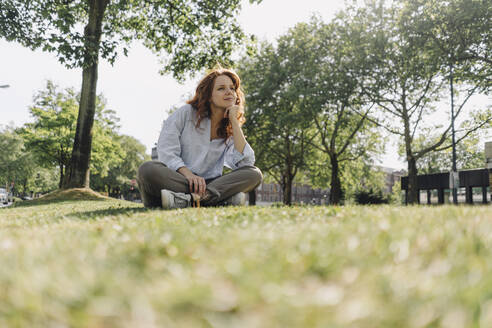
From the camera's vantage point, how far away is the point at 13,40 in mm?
12219

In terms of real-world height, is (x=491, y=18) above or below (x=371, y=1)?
below

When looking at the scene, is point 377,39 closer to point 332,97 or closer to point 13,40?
point 332,97

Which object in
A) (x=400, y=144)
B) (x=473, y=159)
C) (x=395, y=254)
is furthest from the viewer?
(x=473, y=159)

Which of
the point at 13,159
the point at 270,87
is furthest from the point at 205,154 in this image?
the point at 13,159

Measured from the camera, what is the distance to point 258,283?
96cm

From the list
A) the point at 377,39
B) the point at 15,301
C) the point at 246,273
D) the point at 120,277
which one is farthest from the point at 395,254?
the point at 377,39

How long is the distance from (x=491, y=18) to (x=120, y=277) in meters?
20.0

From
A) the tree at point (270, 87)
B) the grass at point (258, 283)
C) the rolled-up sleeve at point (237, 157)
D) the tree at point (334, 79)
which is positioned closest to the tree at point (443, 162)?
the tree at point (334, 79)

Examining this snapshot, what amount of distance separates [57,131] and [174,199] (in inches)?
1243

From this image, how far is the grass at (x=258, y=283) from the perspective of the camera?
80 cm

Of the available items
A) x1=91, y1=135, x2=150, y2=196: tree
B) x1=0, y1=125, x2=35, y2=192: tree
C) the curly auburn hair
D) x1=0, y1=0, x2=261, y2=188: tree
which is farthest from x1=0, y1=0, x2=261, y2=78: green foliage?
x1=91, y1=135, x2=150, y2=196: tree

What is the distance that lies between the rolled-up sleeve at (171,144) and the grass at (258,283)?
3.59 meters

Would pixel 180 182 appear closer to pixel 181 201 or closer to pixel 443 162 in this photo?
pixel 181 201

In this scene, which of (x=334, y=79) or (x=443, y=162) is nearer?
(x=334, y=79)
